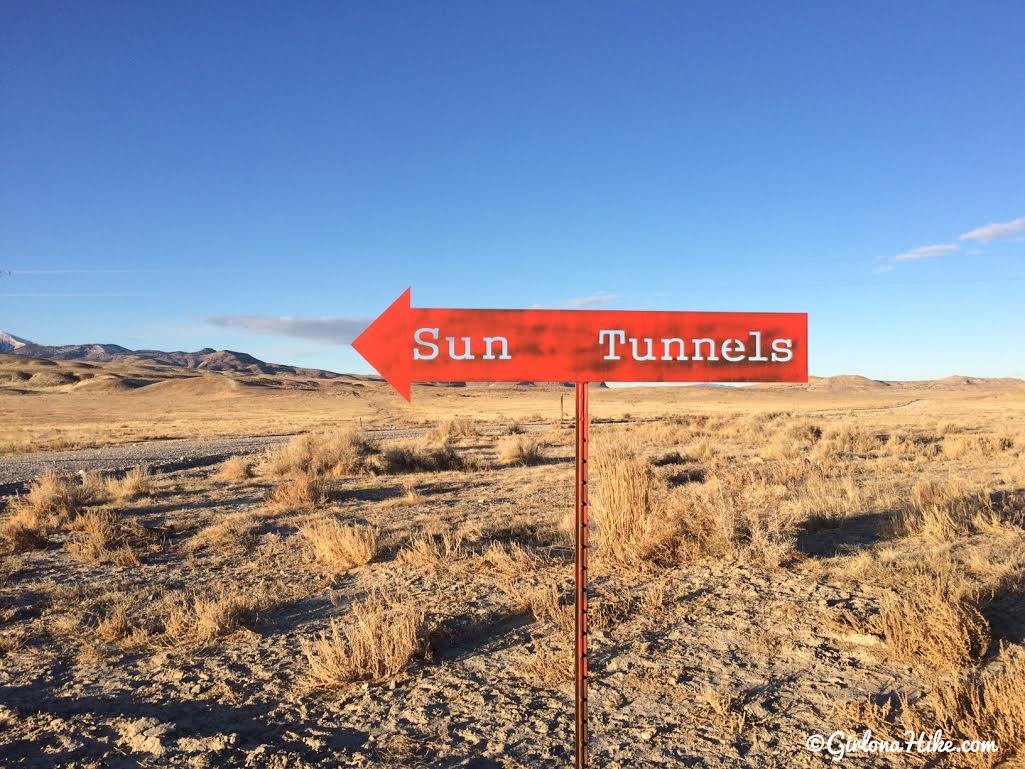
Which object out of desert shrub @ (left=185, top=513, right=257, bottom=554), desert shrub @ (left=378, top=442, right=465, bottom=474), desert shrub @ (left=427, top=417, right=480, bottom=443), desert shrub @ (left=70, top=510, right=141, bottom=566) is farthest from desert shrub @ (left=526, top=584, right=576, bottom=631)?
desert shrub @ (left=427, top=417, right=480, bottom=443)

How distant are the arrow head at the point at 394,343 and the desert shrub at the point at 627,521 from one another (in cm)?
512

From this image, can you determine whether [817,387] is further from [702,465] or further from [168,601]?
[168,601]

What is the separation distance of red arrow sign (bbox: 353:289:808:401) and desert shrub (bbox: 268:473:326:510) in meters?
9.68

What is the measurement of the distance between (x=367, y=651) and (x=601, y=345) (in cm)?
333

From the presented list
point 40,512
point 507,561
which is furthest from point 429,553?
point 40,512

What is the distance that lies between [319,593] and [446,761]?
11.1 feet

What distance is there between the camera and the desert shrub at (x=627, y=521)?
7.27 meters

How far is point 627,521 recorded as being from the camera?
300 inches

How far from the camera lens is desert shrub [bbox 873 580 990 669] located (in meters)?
4.54

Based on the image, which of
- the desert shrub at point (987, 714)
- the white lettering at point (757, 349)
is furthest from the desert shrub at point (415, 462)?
the white lettering at point (757, 349)

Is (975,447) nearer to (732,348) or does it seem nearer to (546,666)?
(546,666)

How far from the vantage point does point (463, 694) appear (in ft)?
14.5

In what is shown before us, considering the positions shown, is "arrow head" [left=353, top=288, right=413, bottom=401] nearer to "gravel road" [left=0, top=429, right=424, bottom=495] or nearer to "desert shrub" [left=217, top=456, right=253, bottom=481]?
"desert shrub" [left=217, top=456, right=253, bottom=481]

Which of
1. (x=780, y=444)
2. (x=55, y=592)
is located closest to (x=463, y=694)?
(x=55, y=592)
